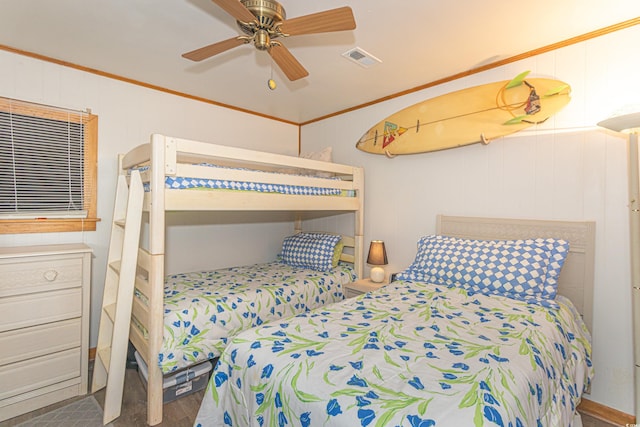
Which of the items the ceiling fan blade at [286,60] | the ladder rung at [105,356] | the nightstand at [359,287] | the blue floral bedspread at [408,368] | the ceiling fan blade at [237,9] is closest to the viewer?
the blue floral bedspread at [408,368]

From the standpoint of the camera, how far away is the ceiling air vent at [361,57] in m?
2.12

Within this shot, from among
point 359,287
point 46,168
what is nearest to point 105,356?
point 46,168

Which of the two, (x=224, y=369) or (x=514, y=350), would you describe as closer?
(x=514, y=350)

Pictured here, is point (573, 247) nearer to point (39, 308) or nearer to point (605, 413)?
point (605, 413)

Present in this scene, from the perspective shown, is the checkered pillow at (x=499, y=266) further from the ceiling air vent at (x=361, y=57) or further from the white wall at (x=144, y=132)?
the white wall at (x=144, y=132)

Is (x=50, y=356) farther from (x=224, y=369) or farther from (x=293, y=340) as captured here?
(x=293, y=340)

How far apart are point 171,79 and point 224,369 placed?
2365 millimetres

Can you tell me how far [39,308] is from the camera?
193cm

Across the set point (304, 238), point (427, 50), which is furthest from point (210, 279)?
point (427, 50)

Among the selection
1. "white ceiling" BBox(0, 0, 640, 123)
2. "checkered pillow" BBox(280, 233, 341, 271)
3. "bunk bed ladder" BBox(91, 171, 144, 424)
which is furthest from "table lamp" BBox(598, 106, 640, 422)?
"bunk bed ladder" BBox(91, 171, 144, 424)

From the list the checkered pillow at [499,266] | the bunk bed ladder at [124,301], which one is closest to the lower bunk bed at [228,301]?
the bunk bed ladder at [124,301]

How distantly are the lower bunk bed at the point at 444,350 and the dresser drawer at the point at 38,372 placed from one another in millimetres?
1277

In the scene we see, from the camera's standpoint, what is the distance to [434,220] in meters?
2.66

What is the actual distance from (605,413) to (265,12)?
116 inches
